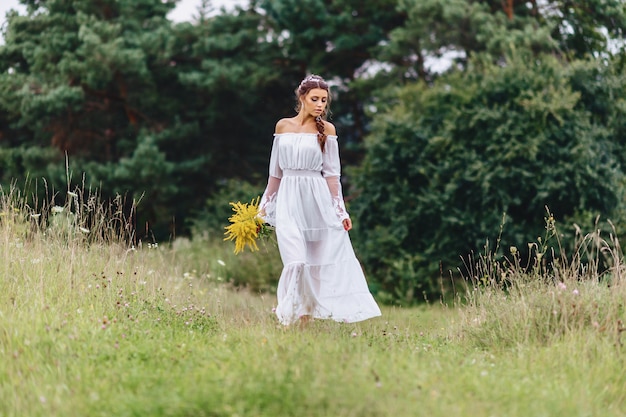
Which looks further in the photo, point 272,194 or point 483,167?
point 483,167

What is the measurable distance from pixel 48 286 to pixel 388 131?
7.48 m

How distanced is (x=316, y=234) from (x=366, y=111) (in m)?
9.28

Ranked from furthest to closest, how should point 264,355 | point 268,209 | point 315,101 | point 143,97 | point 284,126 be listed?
point 143,97 < point 268,209 < point 284,126 < point 315,101 < point 264,355

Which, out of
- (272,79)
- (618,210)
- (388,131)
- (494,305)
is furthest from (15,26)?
(494,305)

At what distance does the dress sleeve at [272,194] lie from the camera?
6.56 metres

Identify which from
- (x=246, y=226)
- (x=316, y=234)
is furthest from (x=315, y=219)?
(x=246, y=226)

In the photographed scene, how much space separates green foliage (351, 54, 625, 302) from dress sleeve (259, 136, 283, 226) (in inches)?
211

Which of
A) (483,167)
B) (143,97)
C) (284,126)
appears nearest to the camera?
(284,126)

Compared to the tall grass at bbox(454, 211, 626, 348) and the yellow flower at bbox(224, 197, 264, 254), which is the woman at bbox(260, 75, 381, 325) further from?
the tall grass at bbox(454, 211, 626, 348)

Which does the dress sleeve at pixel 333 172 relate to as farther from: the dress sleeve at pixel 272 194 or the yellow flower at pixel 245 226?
the yellow flower at pixel 245 226

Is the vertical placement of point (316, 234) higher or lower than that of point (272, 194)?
lower

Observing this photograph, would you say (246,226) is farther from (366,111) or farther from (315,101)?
(366,111)

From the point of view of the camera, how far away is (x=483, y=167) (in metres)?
11.5

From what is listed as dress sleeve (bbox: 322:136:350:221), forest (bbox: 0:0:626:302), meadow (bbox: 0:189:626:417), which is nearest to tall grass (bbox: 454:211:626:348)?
meadow (bbox: 0:189:626:417)
